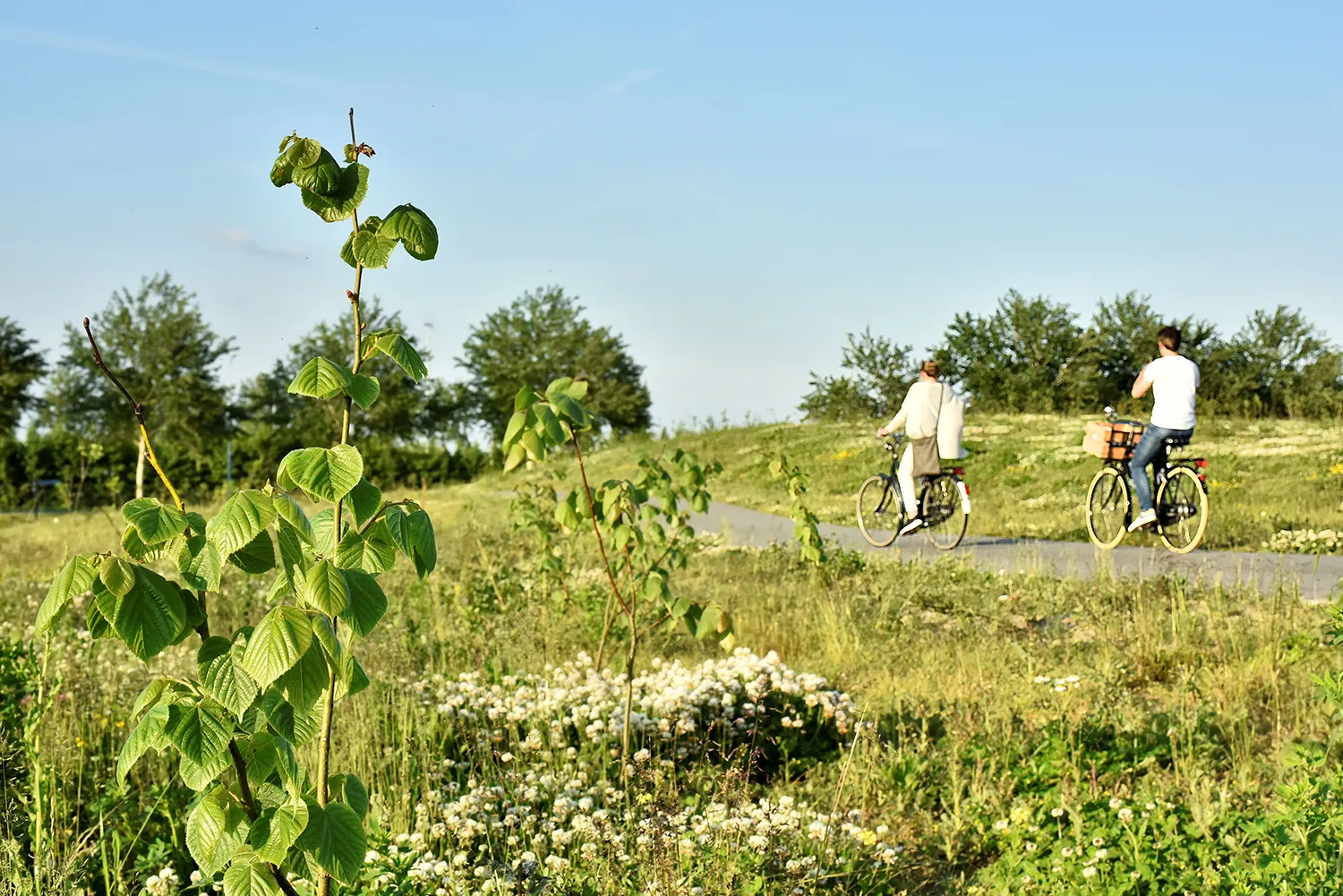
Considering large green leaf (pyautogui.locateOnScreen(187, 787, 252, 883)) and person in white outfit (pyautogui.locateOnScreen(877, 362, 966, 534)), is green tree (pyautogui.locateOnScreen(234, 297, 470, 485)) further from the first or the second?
large green leaf (pyautogui.locateOnScreen(187, 787, 252, 883))

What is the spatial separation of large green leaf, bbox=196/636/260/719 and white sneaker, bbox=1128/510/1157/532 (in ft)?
34.5

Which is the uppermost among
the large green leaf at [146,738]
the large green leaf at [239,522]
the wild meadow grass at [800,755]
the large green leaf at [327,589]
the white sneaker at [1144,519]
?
the large green leaf at [239,522]

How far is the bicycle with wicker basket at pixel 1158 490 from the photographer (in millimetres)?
10859

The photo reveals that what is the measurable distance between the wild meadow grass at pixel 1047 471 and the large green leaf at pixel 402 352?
767cm

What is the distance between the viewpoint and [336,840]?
1962mm

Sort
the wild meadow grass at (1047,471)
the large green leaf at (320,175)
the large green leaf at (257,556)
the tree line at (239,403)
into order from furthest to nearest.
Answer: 1. the tree line at (239,403)
2. the wild meadow grass at (1047,471)
3. the large green leaf at (320,175)
4. the large green leaf at (257,556)

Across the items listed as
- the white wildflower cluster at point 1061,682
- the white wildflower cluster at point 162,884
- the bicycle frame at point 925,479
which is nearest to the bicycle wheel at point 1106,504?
the bicycle frame at point 925,479

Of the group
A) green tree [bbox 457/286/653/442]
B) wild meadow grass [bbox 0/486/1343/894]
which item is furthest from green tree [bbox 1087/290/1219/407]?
wild meadow grass [bbox 0/486/1343/894]

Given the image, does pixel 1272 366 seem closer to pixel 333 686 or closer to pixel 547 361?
pixel 547 361

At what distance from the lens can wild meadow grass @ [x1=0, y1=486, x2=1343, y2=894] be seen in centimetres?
332

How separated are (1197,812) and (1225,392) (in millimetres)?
40839

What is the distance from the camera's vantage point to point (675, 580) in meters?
9.02

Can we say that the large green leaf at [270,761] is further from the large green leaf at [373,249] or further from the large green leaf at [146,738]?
the large green leaf at [373,249]

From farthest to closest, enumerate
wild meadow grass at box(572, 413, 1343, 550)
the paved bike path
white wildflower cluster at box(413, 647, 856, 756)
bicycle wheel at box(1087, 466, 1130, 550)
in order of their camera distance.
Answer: wild meadow grass at box(572, 413, 1343, 550) → bicycle wheel at box(1087, 466, 1130, 550) → the paved bike path → white wildflower cluster at box(413, 647, 856, 756)
